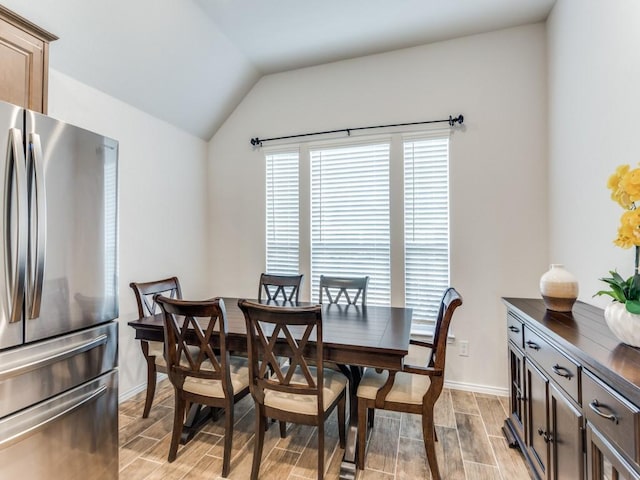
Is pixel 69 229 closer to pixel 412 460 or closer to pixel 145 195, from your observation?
pixel 145 195

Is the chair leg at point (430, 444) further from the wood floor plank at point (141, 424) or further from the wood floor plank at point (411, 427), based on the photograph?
the wood floor plank at point (141, 424)

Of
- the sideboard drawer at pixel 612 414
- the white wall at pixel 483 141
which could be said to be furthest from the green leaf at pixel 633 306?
the white wall at pixel 483 141

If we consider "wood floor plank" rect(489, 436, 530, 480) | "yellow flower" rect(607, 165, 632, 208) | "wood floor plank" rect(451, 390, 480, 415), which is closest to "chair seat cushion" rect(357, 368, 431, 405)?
"wood floor plank" rect(489, 436, 530, 480)

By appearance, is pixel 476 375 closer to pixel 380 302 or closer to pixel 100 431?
pixel 380 302

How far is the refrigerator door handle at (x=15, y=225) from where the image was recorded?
1.30 metres

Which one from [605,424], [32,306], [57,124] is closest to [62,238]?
[32,306]

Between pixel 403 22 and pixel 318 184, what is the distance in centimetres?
169

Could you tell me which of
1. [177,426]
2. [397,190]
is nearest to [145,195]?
[177,426]

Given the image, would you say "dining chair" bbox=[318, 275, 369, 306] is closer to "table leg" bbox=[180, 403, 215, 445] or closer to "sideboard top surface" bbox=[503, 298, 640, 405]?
"sideboard top surface" bbox=[503, 298, 640, 405]

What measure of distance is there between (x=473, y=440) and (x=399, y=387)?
83 centimetres

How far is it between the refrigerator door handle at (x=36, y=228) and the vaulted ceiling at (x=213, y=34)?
4.16 ft

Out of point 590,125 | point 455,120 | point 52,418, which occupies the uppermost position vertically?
point 455,120

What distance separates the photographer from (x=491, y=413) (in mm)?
2623

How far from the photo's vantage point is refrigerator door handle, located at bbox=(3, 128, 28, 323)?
1.30 m
